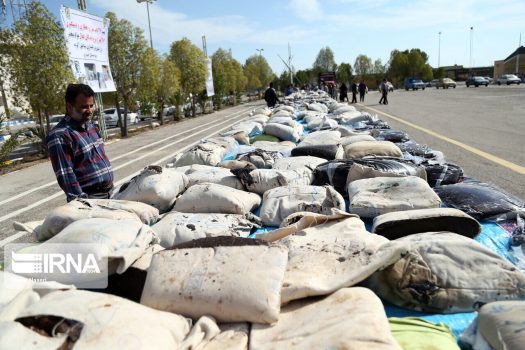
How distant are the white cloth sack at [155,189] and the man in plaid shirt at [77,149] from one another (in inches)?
9.8

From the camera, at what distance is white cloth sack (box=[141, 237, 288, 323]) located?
1395 millimetres

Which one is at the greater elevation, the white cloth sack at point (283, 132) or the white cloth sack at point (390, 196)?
the white cloth sack at point (283, 132)

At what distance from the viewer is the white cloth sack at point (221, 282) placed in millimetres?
1395

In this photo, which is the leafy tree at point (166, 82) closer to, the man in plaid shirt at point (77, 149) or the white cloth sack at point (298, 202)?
the man in plaid shirt at point (77, 149)

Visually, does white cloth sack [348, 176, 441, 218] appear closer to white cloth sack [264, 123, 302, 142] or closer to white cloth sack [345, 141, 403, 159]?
white cloth sack [345, 141, 403, 159]

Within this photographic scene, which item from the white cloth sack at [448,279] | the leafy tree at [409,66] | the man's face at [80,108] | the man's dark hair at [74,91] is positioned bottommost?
the white cloth sack at [448,279]

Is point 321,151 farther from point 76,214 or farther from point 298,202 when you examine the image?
point 76,214

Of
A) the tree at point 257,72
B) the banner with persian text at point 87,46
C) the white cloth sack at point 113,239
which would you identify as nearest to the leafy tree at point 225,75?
the tree at point 257,72

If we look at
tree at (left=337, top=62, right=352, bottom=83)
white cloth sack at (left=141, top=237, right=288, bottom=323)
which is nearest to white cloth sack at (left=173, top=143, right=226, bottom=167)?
white cloth sack at (left=141, top=237, right=288, bottom=323)

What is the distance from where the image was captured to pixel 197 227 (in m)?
2.39

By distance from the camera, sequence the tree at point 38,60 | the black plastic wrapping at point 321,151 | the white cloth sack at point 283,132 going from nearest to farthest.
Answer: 1. the black plastic wrapping at point 321,151
2. the white cloth sack at point 283,132
3. the tree at point 38,60

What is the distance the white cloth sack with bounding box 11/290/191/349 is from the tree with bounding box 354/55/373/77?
7512 cm

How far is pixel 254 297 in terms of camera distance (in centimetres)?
139

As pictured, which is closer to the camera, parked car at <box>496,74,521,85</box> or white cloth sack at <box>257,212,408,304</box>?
white cloth sack at <box>257,212,408,304</box>
